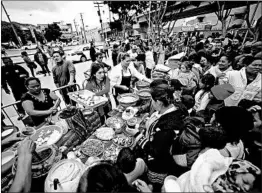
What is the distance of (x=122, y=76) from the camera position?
379 centimetres

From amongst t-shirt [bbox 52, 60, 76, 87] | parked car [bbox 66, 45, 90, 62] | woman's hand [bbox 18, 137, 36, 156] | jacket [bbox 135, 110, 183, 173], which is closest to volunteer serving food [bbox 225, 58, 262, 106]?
jacket [bbox 135, 110, 183, 173]

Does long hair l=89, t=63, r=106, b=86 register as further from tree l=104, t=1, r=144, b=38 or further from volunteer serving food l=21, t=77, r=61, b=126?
tree l=104, t=1, r=144, b=38

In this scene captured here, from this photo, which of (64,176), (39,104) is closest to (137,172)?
(64,176)

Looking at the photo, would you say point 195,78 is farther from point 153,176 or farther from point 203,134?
point 153,176

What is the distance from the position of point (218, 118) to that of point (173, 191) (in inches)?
40.6

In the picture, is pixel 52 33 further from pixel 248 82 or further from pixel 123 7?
pixel 248 82

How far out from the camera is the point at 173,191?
3.87 feet

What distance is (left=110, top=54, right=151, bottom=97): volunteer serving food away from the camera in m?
3.62

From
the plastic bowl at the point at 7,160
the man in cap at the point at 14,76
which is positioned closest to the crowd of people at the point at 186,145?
the plastic bowl at the point at 7,160

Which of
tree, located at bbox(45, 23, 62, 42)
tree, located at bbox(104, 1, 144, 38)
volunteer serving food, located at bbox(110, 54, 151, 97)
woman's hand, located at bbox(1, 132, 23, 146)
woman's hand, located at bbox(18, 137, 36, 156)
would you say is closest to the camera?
woman's hand, located at bbox(18, 137, 36, 156)

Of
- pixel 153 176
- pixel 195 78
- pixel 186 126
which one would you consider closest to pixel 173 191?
pixel 153 176

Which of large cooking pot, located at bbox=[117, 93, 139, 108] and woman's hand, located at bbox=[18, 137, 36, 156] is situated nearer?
woman's hand, located at bbox=[18, 137, 36, 156]

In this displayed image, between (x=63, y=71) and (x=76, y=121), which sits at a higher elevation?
(x=63, y=71)

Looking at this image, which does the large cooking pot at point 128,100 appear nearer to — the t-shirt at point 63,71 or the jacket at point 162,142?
the jacket at point 162,142
